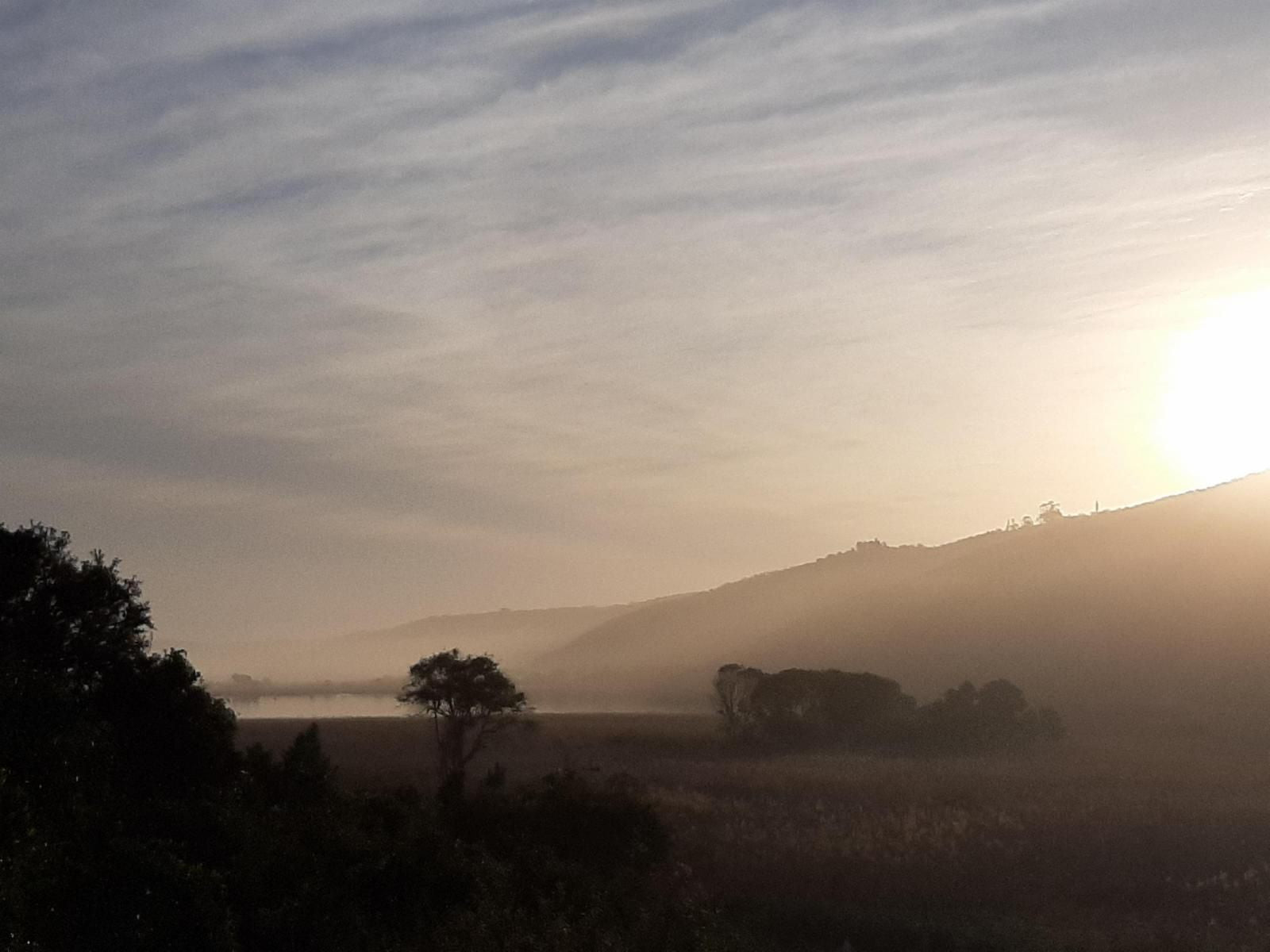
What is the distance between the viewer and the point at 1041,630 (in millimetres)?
158375

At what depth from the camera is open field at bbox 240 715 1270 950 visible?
3684 cm

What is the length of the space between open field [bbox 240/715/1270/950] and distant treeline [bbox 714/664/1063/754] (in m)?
9.15

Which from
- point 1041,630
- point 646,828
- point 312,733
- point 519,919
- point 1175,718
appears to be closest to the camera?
point 519,919

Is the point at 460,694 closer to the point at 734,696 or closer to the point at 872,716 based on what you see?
the point at 872,716

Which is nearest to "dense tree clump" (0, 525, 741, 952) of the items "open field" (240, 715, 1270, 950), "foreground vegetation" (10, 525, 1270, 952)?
"foreground vegetation" (10, 525, 1270, 952)

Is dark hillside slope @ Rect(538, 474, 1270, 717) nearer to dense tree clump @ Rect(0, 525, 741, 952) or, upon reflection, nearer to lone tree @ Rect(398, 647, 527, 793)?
lone tree @ Rect(398, 647, 527, 793)

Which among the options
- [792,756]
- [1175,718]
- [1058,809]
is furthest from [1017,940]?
[1175,718]

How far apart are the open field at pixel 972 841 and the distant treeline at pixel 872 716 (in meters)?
9.15

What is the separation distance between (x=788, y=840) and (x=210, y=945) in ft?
112

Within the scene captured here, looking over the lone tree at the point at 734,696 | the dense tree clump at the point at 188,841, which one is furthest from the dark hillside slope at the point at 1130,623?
the dense tree clump at the point at 188,841

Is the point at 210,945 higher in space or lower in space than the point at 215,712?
lower

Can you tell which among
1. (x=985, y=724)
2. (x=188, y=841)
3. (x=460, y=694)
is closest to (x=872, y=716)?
(x=985, y=724)

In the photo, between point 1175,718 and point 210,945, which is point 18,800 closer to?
point 210,945

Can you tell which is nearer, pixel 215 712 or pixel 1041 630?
pixel 215 712
